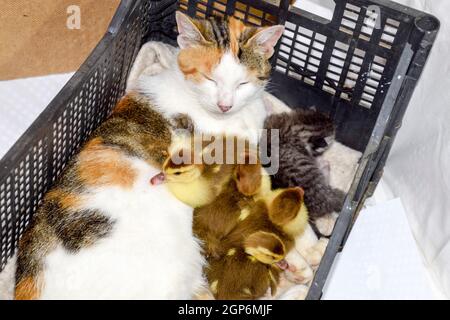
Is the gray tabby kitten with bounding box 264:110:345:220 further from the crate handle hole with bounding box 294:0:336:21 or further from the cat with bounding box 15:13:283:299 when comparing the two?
the crate handle hole with bounding box 294:0:336:21

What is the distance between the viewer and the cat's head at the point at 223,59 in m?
1.56

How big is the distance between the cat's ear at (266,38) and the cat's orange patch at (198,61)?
0.09 metres

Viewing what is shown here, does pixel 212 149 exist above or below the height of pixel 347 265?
above

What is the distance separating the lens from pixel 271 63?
1.81m

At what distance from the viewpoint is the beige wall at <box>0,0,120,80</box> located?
Answer: 6.41 ft

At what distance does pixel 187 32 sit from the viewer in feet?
5.14

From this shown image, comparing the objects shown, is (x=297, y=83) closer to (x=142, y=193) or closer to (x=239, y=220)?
(x=239, y=220)

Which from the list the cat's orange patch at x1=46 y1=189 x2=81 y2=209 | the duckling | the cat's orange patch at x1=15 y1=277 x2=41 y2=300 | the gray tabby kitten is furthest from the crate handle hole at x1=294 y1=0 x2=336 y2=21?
the cat's orange patch at x1=15 y1=277 x2=41 y2=300

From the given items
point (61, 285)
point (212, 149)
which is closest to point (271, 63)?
point (212, 149)

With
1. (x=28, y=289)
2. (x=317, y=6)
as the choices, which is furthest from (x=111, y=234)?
(x=317, y=6)

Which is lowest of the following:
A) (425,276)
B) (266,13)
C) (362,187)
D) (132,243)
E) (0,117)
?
(425,276)

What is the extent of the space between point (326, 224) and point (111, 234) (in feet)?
2.00

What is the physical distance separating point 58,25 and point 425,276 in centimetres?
132

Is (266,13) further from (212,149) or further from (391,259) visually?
(391,259)
